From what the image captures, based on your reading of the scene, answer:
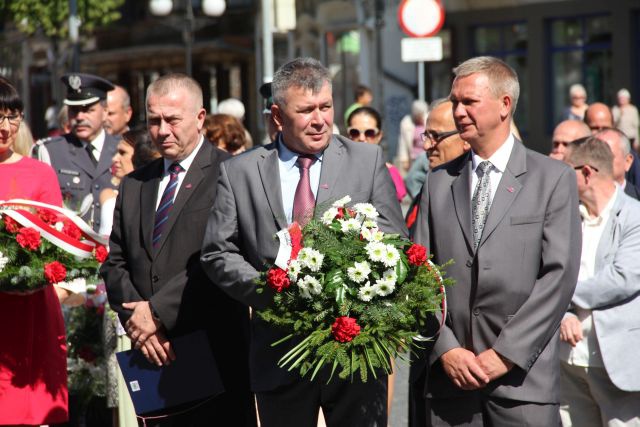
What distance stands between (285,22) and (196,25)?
13900 mm

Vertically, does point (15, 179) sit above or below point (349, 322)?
above

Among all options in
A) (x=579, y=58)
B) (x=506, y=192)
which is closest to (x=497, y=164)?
(x=506, y=192)

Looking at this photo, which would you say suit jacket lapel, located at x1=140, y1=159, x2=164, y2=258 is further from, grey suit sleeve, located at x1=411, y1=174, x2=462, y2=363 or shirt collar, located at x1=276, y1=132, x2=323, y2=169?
grey suit sleeve, located at x1=411, y1=174, x2=462, y2=363

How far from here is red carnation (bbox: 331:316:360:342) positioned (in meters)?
5.07

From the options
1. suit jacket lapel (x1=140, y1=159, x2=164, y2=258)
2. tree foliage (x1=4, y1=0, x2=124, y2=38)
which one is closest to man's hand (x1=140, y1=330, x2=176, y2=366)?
suit jacket lapel (x1=140, y1=159, x2=164, y2=258)

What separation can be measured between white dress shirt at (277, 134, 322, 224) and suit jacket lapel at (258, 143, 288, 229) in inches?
1.1

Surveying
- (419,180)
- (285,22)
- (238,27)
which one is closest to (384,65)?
(285,22)

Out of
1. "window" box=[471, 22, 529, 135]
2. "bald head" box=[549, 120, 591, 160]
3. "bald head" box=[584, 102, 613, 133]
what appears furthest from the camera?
"window" box=[471, 22, 529, 135]

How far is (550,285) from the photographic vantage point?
18.1 feet

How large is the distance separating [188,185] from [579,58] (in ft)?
84.2

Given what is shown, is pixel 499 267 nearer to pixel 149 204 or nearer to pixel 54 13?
pixel 149 204

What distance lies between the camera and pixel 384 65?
33.4 meters

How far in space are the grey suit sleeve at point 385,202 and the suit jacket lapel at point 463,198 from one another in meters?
0.28

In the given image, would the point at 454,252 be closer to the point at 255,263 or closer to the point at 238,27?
the point at 255,263
